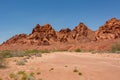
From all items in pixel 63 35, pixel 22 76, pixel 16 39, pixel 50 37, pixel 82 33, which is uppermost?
pixel 82 33

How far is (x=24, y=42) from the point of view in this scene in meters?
128

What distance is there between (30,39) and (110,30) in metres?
37.3

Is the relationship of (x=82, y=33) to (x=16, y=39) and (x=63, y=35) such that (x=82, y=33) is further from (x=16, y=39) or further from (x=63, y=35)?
(x=16, y=39)

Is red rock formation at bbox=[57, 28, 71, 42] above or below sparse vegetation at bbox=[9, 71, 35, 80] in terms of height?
above

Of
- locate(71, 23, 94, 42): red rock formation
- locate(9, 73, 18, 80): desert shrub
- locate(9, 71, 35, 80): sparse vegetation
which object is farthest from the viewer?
locate(71, 23, 94, 42): red rock formation

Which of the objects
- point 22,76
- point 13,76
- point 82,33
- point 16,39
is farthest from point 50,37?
point 22,76

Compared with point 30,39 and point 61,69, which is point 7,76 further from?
point 30,39

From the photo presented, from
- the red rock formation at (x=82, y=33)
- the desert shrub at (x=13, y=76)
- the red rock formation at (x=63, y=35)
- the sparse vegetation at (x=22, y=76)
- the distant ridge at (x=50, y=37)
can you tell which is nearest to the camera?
the sparse vegetation at (x=22, y=76)

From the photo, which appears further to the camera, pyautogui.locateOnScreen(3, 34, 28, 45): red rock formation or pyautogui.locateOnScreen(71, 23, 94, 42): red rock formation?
pyautogui.locateOnScreen(3, 34, 28, 45): red rock formation

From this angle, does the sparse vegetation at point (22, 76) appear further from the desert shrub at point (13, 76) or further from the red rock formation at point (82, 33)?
the red rock formation at point (82, 33)

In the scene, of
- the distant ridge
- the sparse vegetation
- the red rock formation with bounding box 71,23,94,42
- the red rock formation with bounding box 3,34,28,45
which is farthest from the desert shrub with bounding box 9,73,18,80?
the red rock formation with bounding box 3,34,28,45

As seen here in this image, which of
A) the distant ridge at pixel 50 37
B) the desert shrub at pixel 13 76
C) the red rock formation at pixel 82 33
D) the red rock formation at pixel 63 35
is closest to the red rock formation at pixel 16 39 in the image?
the distant ridge at pixel 50 37

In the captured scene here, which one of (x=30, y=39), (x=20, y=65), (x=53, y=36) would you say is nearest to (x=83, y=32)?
(x=53, y=36)

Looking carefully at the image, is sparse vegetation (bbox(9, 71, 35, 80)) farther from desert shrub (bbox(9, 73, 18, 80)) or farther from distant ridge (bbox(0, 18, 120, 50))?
distant ridge (bbox(0, 18, 120, 50))
